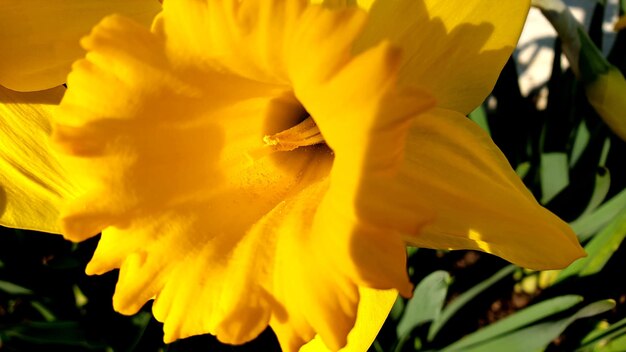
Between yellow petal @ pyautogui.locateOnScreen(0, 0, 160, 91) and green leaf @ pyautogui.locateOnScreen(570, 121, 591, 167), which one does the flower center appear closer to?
yellow petal @ pyautogui.locateOnScreen(0, 0, 160, 91)

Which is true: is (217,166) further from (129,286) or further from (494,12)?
(494,12)

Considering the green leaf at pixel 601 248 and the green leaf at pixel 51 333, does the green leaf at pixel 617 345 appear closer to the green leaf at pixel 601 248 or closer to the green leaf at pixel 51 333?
the green leaf at pixel 601 248

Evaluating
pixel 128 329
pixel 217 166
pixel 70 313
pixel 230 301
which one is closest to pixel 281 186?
pixel 217 166

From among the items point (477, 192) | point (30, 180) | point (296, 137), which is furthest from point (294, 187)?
point (30, 180)

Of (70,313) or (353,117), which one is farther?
(70,313)

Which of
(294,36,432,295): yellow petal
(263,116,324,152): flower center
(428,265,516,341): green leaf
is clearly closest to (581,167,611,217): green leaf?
(428,265,516,341): green leaf

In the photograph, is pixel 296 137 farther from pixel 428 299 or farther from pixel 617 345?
pixel 617 345

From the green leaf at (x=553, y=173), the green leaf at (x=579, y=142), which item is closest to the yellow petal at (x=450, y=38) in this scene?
the green leaf at (x=553, y=173)
